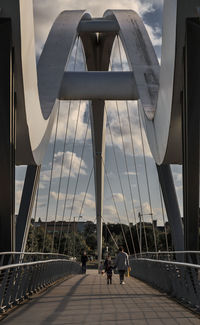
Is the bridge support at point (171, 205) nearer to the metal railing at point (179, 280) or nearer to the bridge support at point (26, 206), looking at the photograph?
the bridge support at point (26, 206)

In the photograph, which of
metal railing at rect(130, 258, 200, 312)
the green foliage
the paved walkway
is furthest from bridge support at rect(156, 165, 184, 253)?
the green foliage

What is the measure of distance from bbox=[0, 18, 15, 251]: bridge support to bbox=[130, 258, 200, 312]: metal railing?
388 centimetres

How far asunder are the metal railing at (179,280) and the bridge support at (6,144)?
3.88m

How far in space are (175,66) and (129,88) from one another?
888cm

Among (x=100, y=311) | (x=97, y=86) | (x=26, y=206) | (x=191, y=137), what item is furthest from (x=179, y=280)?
(x=97, y=86)

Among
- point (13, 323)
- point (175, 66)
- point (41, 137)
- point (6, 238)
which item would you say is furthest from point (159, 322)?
point (41, 137)

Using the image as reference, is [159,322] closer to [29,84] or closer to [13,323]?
[13,323]

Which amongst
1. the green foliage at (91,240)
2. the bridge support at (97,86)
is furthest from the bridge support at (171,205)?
the green foliage at (91,240)

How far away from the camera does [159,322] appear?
27.7 ft

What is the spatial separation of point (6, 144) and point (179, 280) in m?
5.05

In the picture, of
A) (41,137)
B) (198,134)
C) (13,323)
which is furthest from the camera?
(41,137)

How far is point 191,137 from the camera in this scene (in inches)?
575

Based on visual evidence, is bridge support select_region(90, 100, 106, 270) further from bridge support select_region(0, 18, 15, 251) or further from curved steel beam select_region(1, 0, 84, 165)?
bridge support select_region(0, 18, 15, 251)

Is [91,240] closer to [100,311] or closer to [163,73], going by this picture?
[163,73]
